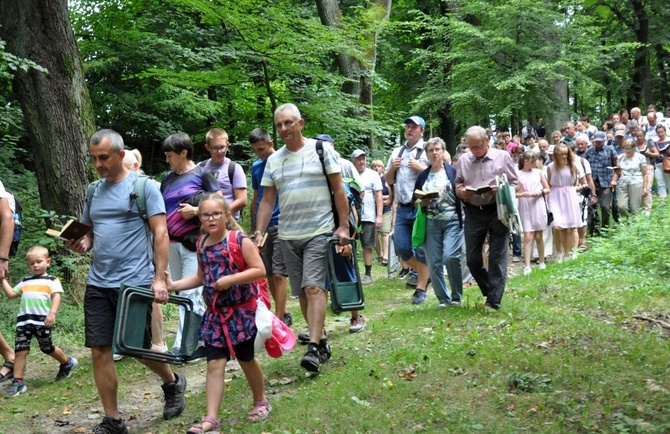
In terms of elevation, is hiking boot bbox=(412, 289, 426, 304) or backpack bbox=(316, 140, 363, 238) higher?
backpack bbox=(316, 140, 363, 238)

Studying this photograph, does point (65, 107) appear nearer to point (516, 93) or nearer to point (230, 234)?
point (230, 234)

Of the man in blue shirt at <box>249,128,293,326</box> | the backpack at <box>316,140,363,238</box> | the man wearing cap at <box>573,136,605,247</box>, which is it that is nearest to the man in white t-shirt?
the man in blue shirt at <box>249,128,293,326</box>

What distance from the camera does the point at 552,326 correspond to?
749 centimetres

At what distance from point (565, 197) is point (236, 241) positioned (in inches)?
391

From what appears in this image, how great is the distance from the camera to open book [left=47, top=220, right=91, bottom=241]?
18.0 ft

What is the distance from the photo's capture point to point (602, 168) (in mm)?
16531

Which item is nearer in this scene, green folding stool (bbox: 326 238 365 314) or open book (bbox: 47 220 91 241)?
open book (bbox: 47 220 91 241)

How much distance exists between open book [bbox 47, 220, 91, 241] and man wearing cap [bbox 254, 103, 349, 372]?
65.5 inches

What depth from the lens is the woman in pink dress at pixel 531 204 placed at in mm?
13555

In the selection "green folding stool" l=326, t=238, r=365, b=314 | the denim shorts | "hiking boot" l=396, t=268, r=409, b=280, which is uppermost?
the denim shorts

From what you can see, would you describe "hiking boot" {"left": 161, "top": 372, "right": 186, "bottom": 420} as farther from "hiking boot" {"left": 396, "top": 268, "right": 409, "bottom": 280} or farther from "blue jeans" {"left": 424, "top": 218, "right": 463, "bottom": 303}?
"hiking boot" {"left": 396, "top": 268, "right": 409, "bottom": 280}

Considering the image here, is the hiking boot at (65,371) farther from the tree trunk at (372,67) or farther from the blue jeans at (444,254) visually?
the tree trunk at (372,67)

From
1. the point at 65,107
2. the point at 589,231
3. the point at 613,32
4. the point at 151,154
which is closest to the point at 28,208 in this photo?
the point at 65,107

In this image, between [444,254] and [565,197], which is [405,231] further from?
[565,197]
